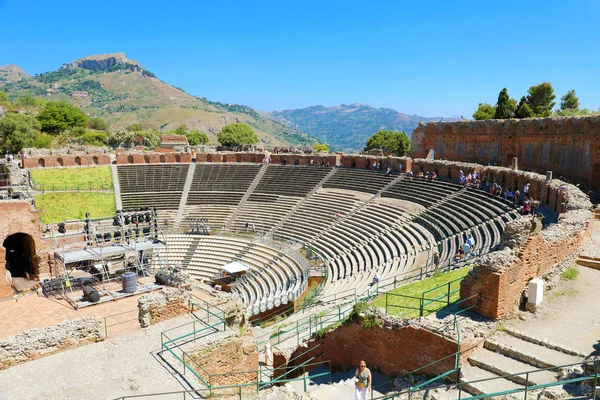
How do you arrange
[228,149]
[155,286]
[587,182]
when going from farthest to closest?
[228,149] < [587,182] < [155,286]

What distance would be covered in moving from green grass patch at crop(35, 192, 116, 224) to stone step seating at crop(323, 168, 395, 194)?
17589 mm

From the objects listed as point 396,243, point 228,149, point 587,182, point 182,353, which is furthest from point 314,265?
point 228,149

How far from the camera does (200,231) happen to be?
99.8ft

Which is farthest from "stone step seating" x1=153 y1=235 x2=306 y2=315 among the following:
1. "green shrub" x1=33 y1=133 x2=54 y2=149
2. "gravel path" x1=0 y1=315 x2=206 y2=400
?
"green shrub" x1=33 y1=133 x2=54 y2=149

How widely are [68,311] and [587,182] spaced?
26721 mm

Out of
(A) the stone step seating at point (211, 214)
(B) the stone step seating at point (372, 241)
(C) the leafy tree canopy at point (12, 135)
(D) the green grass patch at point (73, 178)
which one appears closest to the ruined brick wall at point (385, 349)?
(B) the stone step seating at point (372, 241)

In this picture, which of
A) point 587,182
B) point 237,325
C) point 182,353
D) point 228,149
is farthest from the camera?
point 228,149

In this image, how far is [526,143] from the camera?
2870cm

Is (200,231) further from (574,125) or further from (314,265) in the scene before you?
(574,125)

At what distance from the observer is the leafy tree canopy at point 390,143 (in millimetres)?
72438

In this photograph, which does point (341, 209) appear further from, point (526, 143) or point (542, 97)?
point (542, 97)

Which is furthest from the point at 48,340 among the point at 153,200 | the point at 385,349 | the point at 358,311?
the point at 153,200

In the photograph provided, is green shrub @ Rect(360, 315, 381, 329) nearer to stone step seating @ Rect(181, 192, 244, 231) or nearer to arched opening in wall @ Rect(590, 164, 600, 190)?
arched opening in wall @ Rect(590, 164, 600, 190)

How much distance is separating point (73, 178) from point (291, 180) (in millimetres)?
19159
